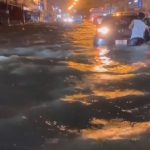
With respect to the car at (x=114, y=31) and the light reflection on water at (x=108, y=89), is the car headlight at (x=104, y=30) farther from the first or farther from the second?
the light reflection on water at (x=108, y=89)

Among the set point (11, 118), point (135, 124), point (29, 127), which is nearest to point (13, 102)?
point (11, 118)

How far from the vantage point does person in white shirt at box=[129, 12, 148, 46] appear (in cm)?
1777

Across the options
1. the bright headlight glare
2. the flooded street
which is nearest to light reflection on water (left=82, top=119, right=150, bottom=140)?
the flooded street

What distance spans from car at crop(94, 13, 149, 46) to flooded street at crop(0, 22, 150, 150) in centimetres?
411

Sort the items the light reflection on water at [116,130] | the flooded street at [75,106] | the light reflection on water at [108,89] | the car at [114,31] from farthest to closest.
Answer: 1. the car at [114,31]
2. the light reflection on water at [108,89]
3. the light reflection on water at [116,130]
4. the flooded street at [75,106]

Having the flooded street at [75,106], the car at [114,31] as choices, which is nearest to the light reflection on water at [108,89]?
the flooded street at [75,106]

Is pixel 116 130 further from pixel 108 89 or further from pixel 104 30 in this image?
pixel 104 30

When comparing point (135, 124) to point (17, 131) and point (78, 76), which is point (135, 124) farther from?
point (78, 76)

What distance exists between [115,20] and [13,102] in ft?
37.7

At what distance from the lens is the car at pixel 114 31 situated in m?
18.2

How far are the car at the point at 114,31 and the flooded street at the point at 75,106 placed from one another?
411 cm

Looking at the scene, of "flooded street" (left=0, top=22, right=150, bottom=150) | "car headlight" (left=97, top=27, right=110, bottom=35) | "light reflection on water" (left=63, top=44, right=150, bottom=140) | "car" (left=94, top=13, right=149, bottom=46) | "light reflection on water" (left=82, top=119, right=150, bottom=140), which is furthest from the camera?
"car headlight" (left=97, top=27, right=110, bottom=35)

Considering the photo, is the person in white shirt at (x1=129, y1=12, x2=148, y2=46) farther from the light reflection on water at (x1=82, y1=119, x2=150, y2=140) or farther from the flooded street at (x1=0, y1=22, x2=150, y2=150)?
the light reflection on water at (x1=82, y1=119, x2=150, y2=140)

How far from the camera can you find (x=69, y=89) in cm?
962
